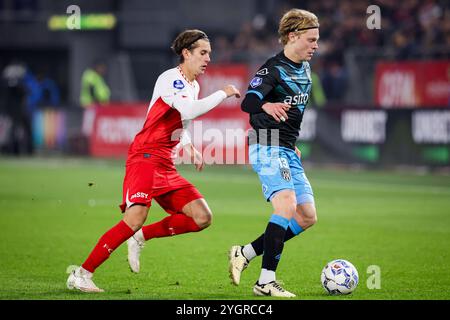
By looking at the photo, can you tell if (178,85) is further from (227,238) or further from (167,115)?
(227,238)

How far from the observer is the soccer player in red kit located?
28.1ft

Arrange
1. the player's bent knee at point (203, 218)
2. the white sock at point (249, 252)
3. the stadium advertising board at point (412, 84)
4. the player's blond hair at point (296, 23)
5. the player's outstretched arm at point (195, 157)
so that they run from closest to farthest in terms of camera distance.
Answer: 1. the player's blond hair at point (296, 23)
2. the white sock at point (249, 252)
3. the player's bent knee at point (203, 218)
4. the player's outstretched arm at point (195, 157)
5. the stadium advertising board at point (412, 84)

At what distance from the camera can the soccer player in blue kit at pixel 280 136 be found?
828 cm

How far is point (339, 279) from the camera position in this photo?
331 inches

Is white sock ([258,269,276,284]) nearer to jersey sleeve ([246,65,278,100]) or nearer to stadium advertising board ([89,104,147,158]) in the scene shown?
jersey sleeve ([246,65,278,100])

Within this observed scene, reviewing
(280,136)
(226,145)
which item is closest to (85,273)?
(280,136)

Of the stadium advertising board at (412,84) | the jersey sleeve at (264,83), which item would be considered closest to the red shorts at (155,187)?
the jersey sleeve at (264,83)

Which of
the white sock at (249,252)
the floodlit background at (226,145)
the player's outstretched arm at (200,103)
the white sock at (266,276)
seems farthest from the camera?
the floodlit background at (226,145)

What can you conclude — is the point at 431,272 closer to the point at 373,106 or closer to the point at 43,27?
the point at 373,106

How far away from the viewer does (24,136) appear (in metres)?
29.6

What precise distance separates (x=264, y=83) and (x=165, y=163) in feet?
3.94

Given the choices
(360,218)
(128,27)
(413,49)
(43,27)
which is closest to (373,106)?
(413,49)

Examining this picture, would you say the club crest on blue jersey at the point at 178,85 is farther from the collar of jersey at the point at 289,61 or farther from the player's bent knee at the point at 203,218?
the player's bent knee at the point at 203,218

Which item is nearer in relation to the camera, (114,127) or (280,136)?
(280,136)
